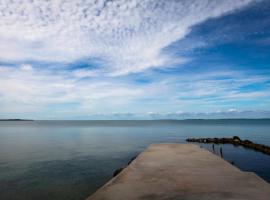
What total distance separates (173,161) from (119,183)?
6.60 m

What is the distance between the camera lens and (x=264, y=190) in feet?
33.7

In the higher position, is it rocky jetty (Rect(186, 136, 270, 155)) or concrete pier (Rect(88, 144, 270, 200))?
concrete pier (Rect(88, 144, 270, 200))

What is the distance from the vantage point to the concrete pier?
386 inches

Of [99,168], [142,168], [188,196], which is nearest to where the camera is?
[188,196]

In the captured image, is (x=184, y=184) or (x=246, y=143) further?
(x=246, y=143)

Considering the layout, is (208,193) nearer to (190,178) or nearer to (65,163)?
(190,178)

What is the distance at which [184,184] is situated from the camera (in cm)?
1144

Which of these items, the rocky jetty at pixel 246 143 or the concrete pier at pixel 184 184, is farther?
the rocky jetty at pixel 246 143

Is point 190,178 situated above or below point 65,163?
above

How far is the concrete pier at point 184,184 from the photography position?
980 cm

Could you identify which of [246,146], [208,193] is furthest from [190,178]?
[246,146]

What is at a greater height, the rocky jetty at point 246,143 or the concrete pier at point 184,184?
the concrete pier at point 184,184

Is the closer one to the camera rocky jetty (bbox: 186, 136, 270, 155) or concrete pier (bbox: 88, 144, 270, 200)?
concrete pier (bbox: 88, 144, 270, 200)

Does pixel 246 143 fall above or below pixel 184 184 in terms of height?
below
